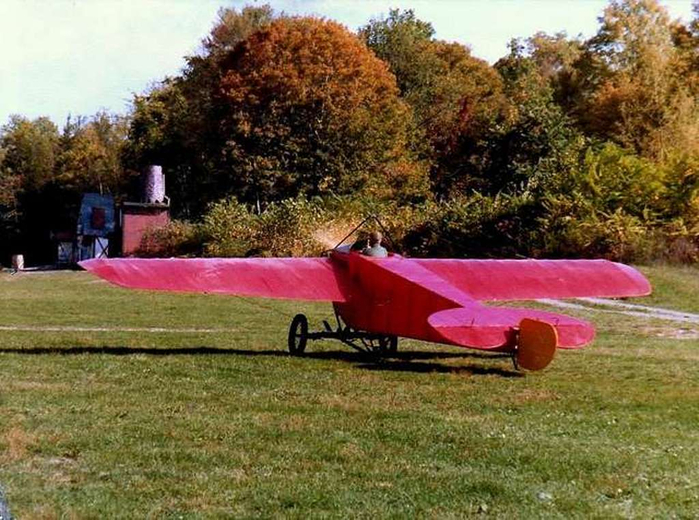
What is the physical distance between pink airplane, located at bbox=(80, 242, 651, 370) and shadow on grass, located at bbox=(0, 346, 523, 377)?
0.24m

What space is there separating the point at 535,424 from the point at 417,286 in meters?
3.47

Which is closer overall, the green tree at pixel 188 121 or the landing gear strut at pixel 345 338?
the landing gear strut at pixel 345 338

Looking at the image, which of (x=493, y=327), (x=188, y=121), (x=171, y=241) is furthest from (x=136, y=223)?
(x=493, y=327)

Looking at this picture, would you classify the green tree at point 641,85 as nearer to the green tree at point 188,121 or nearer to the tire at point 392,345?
the green tree at point 188,121

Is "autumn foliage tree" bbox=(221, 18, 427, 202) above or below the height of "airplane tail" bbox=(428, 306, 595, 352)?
above

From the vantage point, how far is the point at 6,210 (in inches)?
2525

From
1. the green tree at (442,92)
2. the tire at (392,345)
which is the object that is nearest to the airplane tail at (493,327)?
the tire at (392,345)

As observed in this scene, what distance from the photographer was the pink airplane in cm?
994

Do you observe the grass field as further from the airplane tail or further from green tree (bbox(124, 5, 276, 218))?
green tree (bbox(124, 5, 276, 218))

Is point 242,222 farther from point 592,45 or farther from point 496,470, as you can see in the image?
point 496,470

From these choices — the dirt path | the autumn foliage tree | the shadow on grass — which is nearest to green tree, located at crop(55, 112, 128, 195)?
the autumn foliage tree

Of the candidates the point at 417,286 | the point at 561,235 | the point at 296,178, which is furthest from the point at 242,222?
the point at 417,286

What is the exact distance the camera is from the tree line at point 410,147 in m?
28.9

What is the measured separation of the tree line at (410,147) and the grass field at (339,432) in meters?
15.5
